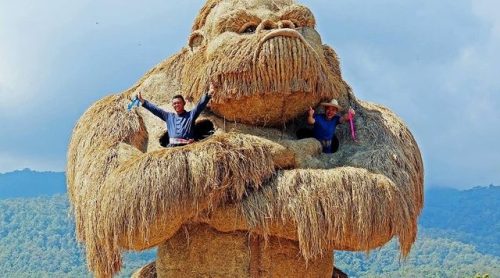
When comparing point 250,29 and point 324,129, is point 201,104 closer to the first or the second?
point 250,29

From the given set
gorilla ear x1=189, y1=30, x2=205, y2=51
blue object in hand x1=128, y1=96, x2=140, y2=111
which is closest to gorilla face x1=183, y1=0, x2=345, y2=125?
gorilla ear x1=189, y1=30, x2=205, y2=51

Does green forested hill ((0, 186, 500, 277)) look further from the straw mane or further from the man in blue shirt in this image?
the man in blue shirt

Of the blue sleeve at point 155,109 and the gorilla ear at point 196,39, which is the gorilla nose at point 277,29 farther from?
the blue sleeve at point 155,109

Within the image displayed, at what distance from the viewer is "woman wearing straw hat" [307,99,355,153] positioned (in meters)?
9.49

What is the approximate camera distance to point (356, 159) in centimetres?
932

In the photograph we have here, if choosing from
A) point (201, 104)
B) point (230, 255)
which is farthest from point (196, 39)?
point (230, 255)

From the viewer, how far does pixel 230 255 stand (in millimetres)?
9070

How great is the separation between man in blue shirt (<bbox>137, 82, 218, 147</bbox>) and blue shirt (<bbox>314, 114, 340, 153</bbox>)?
100 cm

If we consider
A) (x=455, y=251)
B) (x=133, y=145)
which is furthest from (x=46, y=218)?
(x=133, y=145)

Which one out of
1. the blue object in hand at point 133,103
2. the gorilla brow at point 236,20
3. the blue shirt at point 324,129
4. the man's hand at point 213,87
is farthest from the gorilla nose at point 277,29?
the blue object in hand at point 133,103

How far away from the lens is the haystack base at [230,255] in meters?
9.06

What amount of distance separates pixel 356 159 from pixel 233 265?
1.41m

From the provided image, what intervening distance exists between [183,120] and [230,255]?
1.22 meters

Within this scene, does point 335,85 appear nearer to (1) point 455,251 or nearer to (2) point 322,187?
(2) point 322,187
